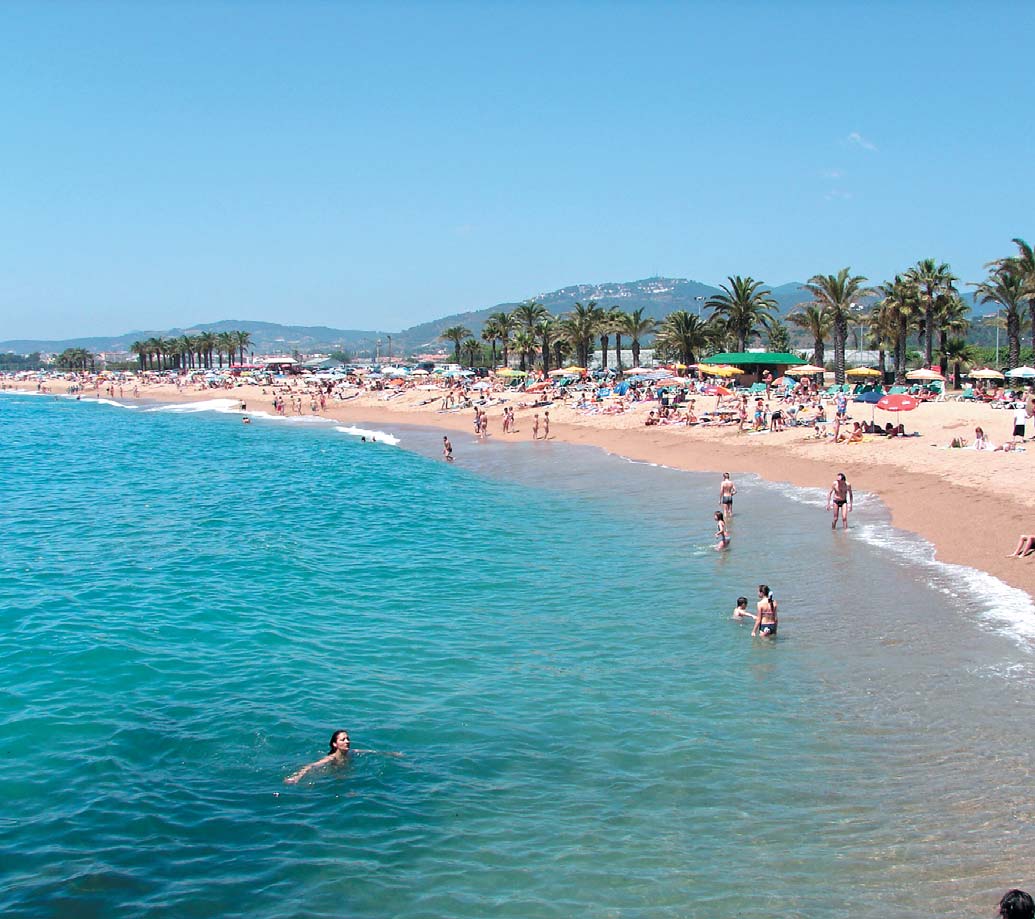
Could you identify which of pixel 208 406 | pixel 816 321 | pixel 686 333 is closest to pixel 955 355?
pixel 816 321

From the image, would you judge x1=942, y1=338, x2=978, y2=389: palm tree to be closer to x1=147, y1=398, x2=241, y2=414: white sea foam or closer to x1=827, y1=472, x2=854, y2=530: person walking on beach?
x1=827, y1=472, x2=854, y2=530: person walking on beach

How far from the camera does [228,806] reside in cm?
866

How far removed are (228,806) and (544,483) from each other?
21.9 metres

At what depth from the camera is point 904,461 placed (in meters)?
27.4

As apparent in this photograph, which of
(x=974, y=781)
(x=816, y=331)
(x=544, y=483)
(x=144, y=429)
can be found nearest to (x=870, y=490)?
(x=544, y=483)

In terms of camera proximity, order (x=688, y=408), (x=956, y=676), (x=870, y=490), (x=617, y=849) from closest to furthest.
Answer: (x=617, y=849) < (x=956, y=676) < (x=870, y=490) < (x=688, y=408)

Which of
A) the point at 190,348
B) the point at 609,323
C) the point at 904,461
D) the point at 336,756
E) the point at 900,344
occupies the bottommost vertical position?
the point at 336,756

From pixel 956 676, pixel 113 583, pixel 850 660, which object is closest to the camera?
pixel 956 676

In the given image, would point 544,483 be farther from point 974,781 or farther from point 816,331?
point 816,331

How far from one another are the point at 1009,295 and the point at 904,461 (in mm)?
24737

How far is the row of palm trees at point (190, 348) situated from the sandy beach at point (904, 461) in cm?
10234

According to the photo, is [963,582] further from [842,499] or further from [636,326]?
[636,326]

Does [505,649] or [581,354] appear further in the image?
[581,354]

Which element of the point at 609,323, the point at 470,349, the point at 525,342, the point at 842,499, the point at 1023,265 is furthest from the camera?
the point at 470,349
